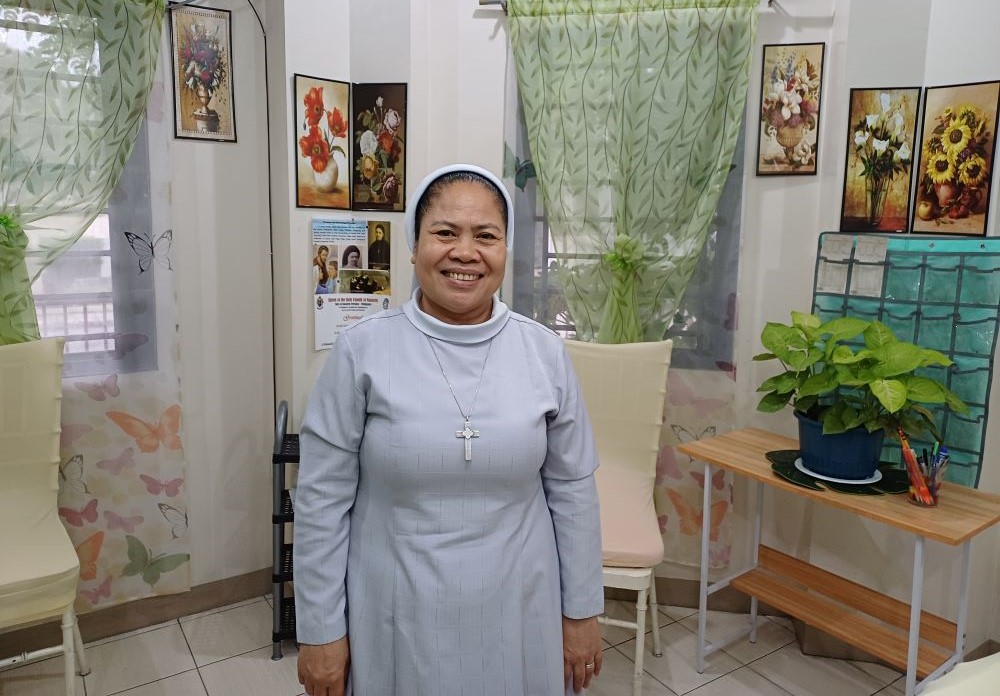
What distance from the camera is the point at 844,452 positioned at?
6.72 ft

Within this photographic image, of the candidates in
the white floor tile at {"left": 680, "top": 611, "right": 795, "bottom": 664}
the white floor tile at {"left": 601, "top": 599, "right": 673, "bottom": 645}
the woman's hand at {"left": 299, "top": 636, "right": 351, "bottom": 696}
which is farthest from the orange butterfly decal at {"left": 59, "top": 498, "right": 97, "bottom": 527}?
the white floor tile at {"left": 680, "top": 611, "right": 795, "bottom": 664}

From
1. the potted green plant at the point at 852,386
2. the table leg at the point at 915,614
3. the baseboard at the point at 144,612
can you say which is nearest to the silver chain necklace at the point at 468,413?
the potted green plant at the point at 852,386

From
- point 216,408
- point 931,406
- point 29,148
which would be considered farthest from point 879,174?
point 29,148

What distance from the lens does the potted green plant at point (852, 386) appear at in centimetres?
191

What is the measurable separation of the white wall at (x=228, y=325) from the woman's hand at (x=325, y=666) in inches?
62.6

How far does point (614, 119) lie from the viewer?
8.46 feet

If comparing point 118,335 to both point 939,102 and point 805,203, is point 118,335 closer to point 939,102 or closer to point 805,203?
point 805,203

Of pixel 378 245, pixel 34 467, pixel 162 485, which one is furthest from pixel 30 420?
pixel 378 245

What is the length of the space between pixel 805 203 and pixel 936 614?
140 cm

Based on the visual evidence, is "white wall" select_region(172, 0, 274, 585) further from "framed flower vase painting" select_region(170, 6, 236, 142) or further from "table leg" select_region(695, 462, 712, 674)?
"table leg" select_region(695, 462, 712, 674)

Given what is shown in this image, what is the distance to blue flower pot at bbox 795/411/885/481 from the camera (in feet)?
6.64

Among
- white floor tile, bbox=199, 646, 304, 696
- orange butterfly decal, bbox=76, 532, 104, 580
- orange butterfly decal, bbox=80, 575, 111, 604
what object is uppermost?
orange butterfly decal, bbox=76, 532, 104, 580

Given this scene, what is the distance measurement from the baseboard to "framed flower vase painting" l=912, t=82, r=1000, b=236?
8.73 ft

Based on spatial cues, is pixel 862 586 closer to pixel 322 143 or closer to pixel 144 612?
pixel 322 143
